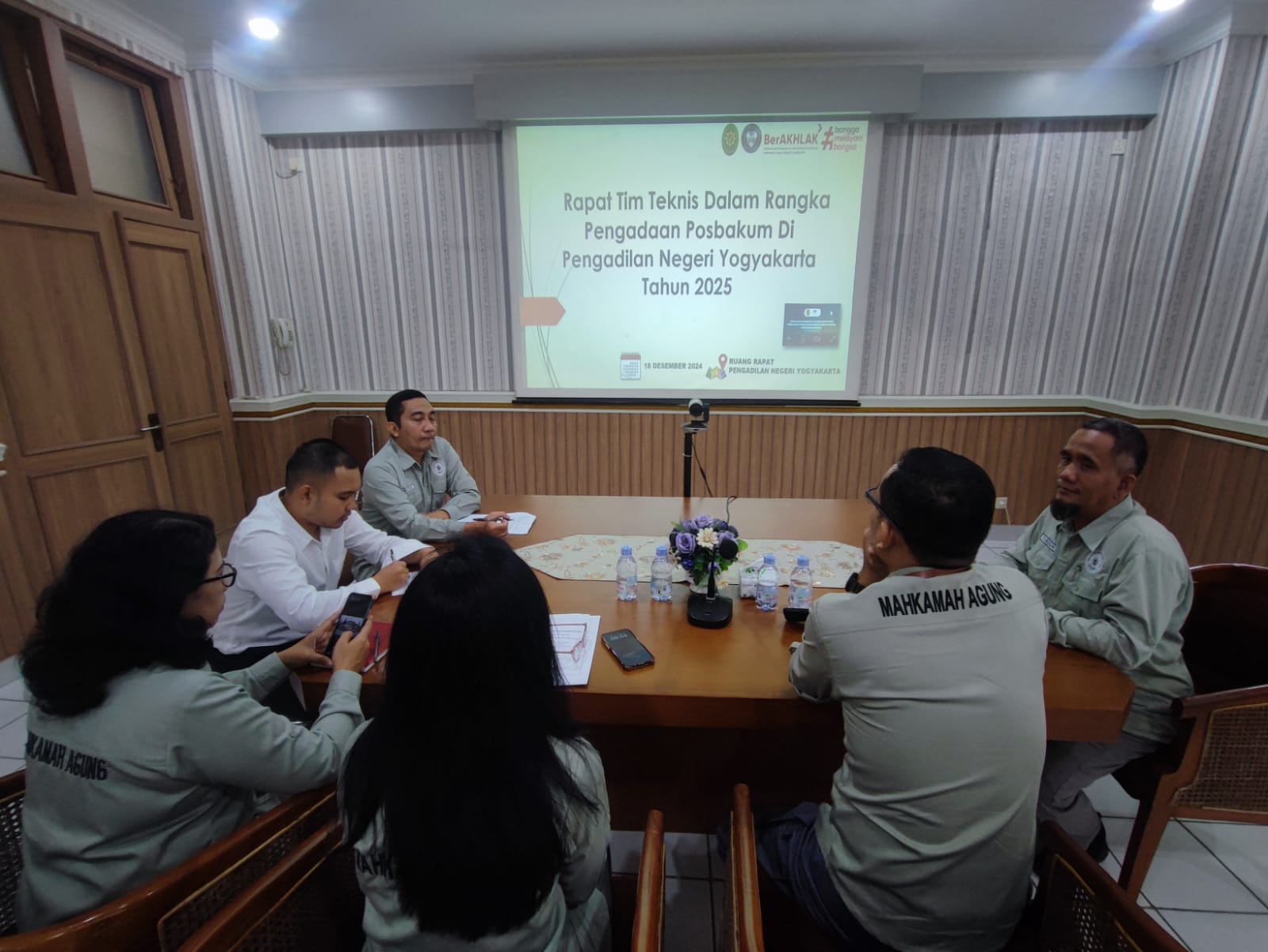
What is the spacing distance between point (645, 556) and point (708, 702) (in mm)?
722

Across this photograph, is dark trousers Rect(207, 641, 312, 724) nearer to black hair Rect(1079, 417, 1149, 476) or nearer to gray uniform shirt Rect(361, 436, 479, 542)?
gray uniform shirt Rect(361, 436, 479, 542)

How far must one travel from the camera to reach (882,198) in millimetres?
3428

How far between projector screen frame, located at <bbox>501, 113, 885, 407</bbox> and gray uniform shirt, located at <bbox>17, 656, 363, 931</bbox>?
3019 mm

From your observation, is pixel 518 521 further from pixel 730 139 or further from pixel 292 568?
pixel 730 139

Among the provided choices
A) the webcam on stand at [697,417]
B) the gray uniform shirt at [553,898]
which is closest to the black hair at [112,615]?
the gray uniform shirt at [553,898]

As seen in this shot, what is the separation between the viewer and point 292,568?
1481 millimetres

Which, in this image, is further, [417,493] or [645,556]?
[417,493]

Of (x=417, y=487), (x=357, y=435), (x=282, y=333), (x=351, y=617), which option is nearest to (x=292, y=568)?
(x=351, y=617)

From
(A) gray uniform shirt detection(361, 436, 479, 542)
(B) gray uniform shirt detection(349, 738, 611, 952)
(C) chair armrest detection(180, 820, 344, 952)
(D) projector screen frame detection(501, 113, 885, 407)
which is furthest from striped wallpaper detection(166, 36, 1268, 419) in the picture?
(B) gray uniform shirt detection(349, 738, 611, 952)

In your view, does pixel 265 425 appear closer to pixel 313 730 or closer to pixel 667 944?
pixel 313 730

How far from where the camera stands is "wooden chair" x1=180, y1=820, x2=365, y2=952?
2.42 ft

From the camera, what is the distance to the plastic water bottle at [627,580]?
1554 millimetres

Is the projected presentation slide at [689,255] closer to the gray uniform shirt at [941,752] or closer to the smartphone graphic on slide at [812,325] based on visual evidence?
the smartphone graphic on slide at [812,325]

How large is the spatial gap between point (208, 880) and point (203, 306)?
142 inches
